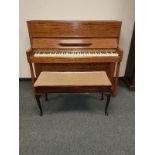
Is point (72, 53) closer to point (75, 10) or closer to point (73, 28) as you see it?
point (73, 28)

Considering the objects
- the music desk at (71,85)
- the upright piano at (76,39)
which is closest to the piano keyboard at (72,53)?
the upright piano at (76,39)

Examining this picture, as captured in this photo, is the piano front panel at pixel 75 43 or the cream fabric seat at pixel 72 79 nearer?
the cream fabric seat at pixel 72 79

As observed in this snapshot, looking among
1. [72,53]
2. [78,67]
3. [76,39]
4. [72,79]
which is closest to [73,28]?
[76,39]

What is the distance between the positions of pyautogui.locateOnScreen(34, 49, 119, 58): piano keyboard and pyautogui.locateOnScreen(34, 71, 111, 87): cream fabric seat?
0.25 meters

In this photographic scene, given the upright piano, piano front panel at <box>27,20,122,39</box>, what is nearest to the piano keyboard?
the upright piano

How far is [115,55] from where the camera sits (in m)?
2.14

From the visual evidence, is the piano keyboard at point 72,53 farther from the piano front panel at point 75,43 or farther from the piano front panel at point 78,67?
the piano front panel at point 78,67

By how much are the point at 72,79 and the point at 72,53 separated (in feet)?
1.32

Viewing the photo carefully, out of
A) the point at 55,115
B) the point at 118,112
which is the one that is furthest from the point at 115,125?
the point at 55,115

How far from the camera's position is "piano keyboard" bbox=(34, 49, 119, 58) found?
2139 millimetres

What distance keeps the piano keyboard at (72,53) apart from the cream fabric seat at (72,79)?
0.25 m

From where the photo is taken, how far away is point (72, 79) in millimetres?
1956

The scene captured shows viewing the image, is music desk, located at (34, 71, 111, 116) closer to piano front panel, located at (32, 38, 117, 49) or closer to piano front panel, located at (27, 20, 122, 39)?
piano front panel, located at (32, 38, 117, 49)

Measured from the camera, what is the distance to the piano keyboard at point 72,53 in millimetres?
2139
